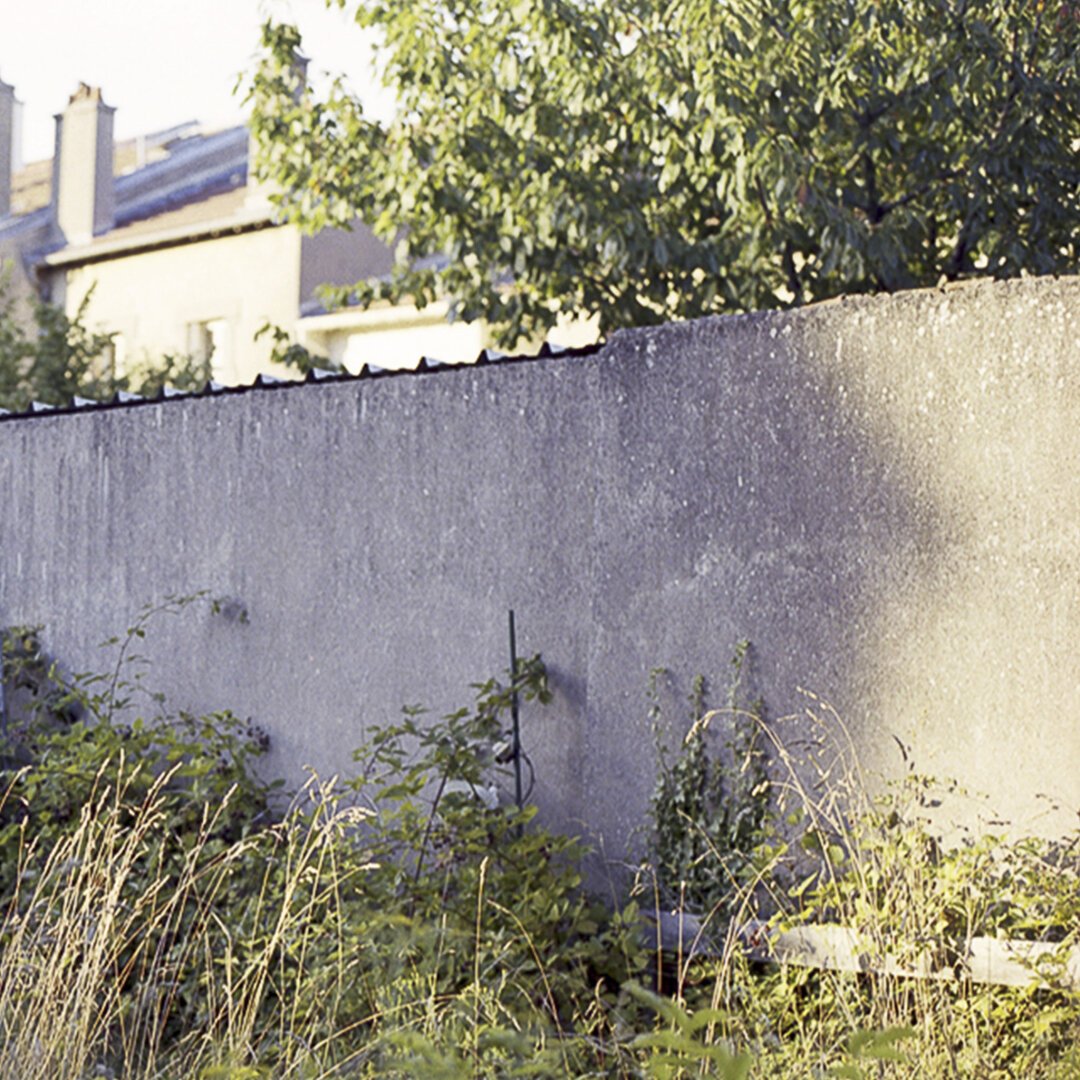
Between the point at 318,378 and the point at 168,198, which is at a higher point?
the point at 168,198

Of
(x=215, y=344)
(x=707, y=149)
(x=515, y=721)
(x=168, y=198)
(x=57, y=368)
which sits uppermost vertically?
(x=168, y=198)

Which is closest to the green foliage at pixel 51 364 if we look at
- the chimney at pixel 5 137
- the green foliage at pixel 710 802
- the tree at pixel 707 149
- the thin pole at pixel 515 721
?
the tree at pixel 707 149

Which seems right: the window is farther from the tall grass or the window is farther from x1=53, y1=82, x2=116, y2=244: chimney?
the tall grass

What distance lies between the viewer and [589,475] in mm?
5848

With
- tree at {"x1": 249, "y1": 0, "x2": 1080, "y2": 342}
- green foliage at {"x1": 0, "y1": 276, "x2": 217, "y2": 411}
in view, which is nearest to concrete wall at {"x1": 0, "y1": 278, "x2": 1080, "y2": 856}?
tree at {"x1": 249, "y1": 0, "x2": 1080, "y2": 342}

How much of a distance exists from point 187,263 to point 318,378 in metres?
16.0

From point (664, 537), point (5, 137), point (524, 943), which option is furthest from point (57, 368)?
point (524, 943)

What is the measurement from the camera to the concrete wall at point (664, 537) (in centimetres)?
464

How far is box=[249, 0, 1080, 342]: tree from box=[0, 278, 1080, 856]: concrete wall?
9.29 ft

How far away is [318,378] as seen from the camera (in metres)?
6.89

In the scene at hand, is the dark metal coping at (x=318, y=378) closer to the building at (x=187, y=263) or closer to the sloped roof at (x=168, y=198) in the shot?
the building at (x=187, y=263)

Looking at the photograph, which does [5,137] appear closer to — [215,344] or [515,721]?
[215,344]

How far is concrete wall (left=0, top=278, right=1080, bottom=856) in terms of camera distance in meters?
4.64

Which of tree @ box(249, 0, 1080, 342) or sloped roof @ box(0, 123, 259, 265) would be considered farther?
sloped roof @ box(0, 123, 259, 265)
